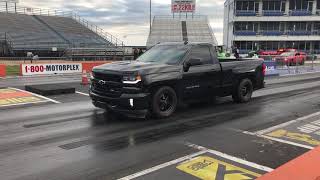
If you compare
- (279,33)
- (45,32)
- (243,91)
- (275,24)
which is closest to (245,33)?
(275,24)

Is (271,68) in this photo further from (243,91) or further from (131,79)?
(131,79)

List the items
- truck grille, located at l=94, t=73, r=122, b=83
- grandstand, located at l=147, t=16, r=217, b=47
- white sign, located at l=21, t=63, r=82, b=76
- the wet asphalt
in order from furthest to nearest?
1. grandstand, located at l=147, t=16, r=217, b=47
2. white sign, located at l=21, t=63, r=82, b=76
3. truck grille, located at l=94, t=73, r=122, b=83
4. the wet asphalt

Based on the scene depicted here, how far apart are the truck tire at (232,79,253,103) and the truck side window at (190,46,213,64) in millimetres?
1589

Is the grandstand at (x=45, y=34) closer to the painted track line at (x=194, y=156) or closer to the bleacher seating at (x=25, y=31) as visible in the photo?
the bleacher seating at (x=25, y=31)

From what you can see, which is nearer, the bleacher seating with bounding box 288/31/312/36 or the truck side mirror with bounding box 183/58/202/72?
the truck side mirror with bounding box 183/58/202/72

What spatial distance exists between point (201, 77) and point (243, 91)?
2339mm

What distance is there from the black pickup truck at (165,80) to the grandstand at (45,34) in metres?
35.4

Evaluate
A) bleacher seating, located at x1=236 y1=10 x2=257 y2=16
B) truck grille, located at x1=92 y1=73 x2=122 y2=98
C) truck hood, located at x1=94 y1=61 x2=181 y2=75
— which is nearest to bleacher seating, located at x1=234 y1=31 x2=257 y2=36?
bleacher seating, located at x1=236 y1=10 x2=257 y2=16

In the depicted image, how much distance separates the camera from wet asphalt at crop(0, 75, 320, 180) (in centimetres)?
599

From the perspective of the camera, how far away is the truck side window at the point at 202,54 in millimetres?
10769

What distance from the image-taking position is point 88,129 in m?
8.48

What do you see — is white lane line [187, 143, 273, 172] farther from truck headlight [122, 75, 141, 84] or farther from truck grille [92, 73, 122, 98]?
truck grille [92, 73, 122, 98]

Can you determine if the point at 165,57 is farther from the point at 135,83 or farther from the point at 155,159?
the point at 155,159

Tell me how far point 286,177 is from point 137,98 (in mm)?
4668
